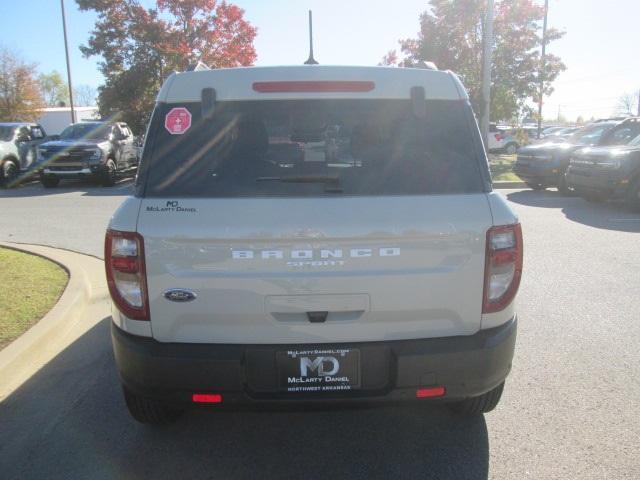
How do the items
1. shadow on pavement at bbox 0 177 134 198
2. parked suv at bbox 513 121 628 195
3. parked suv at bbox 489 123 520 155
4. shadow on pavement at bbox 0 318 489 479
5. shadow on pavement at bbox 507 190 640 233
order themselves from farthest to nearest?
parked suv at bbox 489 123 520 155 < shadow on pavement at bbox 0 177 134 198 < parked suv at bbox 513 121 628 195 < shadow on pavement at bbox 507 190 640 233 < shadow on pavement at bbox 0 318 489 479

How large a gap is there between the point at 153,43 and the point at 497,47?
1408 cm

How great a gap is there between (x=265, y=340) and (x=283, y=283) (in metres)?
0.28

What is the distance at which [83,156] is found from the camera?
52.9ft

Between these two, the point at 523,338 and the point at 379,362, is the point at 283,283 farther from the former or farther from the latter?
the point at 523,338

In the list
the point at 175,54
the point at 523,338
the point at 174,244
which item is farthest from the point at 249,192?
the point at 175,54

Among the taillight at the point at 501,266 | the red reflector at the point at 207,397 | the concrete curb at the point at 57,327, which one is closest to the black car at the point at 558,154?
the concrete curb at the point at 57,327

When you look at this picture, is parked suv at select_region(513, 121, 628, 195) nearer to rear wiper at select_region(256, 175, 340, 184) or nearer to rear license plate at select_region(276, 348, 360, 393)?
rear wiper at select_region(256, 175, 340, 184)

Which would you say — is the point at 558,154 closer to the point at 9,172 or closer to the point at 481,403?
the point at 481,403

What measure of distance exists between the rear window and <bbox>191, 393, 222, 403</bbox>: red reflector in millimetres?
926

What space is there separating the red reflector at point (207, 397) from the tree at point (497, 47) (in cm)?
2041

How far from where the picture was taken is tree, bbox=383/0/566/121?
69.7 feet

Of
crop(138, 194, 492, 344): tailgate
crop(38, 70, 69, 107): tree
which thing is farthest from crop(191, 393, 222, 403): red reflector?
crop(38, 70, 69, 107): tree

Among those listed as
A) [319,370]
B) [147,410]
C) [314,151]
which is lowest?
[147,410]

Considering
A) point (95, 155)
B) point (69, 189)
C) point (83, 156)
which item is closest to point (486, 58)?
point (95, 155)
